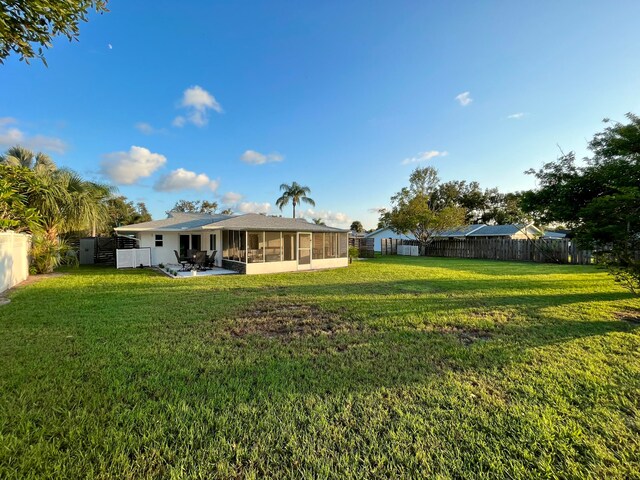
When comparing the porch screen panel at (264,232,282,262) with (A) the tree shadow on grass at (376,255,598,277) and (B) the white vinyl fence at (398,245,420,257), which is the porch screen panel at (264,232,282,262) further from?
(B) the white vinyl fence at (398,245,420,257)

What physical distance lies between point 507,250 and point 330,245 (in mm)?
14436

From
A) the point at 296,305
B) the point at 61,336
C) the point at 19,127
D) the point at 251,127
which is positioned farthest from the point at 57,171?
the point at 296,305

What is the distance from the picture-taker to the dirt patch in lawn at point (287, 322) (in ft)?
15.6

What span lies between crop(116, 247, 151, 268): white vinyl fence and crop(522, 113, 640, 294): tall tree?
17.6 m

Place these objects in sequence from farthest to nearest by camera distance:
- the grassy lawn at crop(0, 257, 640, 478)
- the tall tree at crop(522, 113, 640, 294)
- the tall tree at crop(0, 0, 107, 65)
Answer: the tall tree at crop(522, 113, 640, 294), the tall tree at crop(0, 0, 107, 65), the grassy lawn at crop(0, 257, 640, 478)

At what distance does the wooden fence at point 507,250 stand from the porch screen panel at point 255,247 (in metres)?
14.9

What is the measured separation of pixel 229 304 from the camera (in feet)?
→ 22.0

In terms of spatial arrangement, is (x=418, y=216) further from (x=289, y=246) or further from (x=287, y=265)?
(x=287, y=265)

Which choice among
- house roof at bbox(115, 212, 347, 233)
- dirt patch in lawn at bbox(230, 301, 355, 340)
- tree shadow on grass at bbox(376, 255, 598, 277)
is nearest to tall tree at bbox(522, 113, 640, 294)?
tree shadow on grass at bbox(376, 255, 598, 277)

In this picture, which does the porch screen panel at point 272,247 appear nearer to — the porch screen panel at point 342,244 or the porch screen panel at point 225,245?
the porch screen panel at point 225,245

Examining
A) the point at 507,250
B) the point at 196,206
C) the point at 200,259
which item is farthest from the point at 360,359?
the point at 196,206

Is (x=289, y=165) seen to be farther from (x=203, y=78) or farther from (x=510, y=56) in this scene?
(x=510, y=56)

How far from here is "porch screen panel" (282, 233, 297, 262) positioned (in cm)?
1384

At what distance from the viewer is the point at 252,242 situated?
42.1 feet
